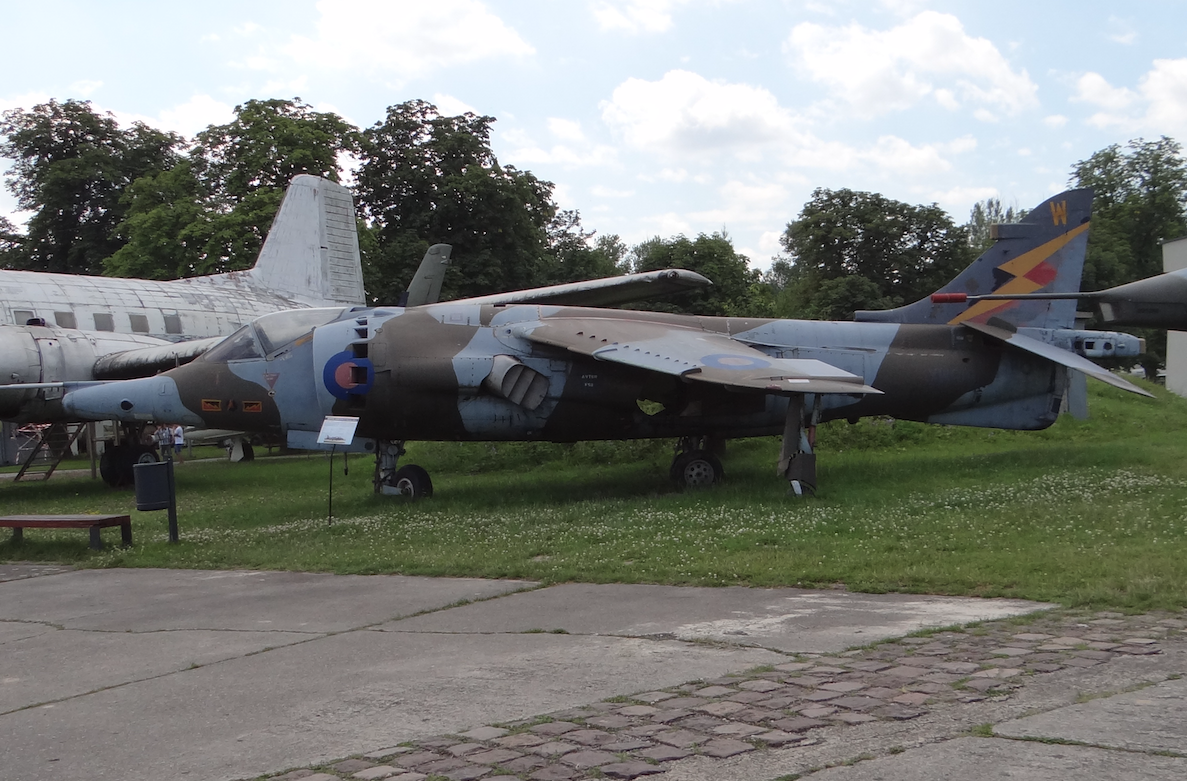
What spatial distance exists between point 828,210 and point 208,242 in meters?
24.2

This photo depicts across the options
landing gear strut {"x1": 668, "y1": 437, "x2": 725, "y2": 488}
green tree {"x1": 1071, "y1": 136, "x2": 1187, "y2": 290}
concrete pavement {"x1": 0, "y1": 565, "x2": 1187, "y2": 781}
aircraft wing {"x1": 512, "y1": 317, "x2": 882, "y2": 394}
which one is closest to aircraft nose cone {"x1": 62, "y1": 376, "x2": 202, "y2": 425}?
aircraft wing {"x1": 512, "y1": 317, "x2": 882, "y2": 394}

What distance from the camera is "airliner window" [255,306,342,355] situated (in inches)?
589

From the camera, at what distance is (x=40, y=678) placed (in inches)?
250

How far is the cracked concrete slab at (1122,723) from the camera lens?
4074 millimetres

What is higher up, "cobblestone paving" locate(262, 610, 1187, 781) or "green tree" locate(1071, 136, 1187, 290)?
"green tree" locate(1071, 136, 1187, 290)

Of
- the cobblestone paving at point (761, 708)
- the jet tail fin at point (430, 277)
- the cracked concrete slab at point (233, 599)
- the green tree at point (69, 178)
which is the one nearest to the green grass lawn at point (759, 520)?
the cracked concrete slab at point (233, 599)

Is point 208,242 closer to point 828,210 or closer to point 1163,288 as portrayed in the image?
point 828,210

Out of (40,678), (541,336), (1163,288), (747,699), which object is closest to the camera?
(747,699)

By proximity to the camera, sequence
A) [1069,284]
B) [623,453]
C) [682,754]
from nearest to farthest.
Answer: [682,754] < [1069,284] < [623,453]

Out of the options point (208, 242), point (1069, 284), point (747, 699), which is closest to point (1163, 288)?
point (747, 699)

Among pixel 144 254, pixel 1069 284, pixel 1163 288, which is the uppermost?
pixel 144 254

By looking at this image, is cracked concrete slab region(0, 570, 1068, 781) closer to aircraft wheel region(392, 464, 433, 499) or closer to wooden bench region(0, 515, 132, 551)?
wooden bench region(0, 515, 132, 551)

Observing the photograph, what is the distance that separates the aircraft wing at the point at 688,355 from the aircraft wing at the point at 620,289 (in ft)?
15.9

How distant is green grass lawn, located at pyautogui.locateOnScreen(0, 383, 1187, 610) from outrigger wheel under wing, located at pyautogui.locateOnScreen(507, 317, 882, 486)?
724mm
